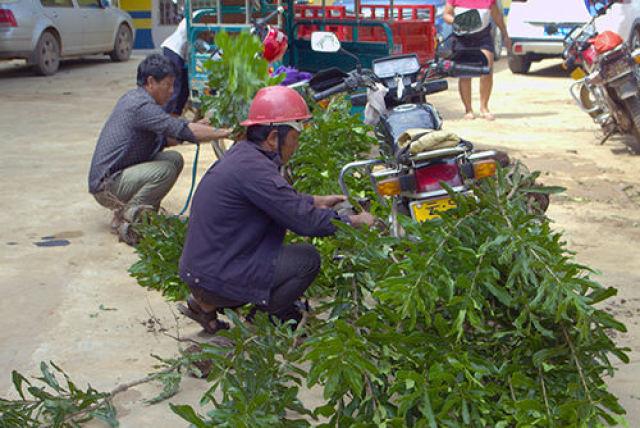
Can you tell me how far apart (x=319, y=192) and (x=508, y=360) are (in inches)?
98.6

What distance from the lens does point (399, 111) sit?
219 inches

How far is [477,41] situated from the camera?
11516 millimetres

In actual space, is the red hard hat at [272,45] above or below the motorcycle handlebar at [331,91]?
above

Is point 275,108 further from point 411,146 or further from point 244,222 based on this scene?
point 411,146

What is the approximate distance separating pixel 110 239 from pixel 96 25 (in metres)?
13.4

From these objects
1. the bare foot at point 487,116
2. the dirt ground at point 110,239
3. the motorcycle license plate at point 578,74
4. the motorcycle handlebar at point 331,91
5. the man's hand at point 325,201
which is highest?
the motorcycle handlebar at point 331,91

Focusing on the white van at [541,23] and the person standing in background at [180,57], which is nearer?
the person standing in background at [180,57]

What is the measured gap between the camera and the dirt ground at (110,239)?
4.80 metres

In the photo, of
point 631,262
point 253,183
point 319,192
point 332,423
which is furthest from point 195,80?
point 332,423

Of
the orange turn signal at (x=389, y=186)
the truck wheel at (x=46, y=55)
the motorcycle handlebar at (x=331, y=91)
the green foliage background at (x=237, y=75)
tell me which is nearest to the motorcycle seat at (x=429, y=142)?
the orange turn signal at (x=389, y=186)

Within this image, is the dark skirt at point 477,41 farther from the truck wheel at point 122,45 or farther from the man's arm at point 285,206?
the truck wheel at point 122,45

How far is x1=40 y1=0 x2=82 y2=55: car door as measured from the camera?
17844 millimetres

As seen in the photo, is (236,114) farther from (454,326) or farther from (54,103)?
(54,103)

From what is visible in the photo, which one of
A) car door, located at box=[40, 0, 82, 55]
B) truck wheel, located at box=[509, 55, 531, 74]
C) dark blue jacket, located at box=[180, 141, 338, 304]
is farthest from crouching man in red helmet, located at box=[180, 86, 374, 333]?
car door, located at box=[40, 0, 82, 55]
